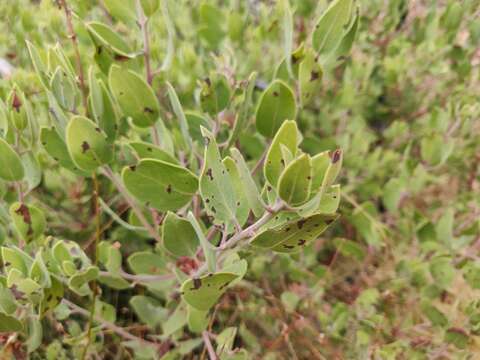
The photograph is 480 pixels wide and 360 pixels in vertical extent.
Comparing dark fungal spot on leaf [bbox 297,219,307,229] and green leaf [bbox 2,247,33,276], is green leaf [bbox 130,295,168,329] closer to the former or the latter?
green leaf [bbox 2,247,33,276]

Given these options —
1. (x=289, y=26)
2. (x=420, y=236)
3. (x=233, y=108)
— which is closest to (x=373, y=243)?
(x=420, y=236)

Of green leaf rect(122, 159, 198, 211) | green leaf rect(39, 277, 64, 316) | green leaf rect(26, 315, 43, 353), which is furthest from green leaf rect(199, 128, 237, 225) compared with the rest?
green leaf rect(26, 315, 43, 353)

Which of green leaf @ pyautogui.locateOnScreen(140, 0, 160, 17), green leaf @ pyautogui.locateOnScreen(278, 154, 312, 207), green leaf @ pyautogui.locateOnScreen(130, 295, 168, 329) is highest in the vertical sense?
green leaf @ pyautogui.locateOnScreen(140, 0, 160, 17)

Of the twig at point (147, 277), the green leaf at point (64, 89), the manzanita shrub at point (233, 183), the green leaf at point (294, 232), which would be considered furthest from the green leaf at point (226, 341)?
the green leaf at point (64, 89)

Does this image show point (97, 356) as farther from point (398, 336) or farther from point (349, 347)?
point (398, 336)

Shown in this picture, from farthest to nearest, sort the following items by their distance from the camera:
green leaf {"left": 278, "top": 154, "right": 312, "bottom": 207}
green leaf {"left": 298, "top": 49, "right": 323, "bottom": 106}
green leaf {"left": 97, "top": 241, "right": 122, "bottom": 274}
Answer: green leaf {"left": 97, "top": 241, "right": 122, "bottom": 274}, green leaf {"left": 298, "top": 49, "right": 323, "bottom": 106}, green leaf {"left": 278, "top": 154, "right": 312, "bottom": 207}
